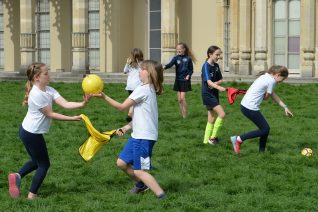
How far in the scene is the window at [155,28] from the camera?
101ft

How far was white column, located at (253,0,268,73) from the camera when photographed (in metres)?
25.4

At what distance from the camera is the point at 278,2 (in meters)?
25.7

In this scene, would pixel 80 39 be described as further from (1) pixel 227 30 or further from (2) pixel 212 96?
(2) pixel 212 96

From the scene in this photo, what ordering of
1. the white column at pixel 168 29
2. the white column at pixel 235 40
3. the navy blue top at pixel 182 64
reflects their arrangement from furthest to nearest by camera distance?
1. the white column at pixel 168 29
2. the white column at pixel 235 40
3. the navy blue top at pixel 182 64

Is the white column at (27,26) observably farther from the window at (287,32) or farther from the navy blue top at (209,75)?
the navy blue top at (209,75)

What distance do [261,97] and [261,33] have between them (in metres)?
14.4

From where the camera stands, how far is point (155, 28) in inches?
1219

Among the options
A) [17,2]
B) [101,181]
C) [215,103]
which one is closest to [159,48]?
[17,2]

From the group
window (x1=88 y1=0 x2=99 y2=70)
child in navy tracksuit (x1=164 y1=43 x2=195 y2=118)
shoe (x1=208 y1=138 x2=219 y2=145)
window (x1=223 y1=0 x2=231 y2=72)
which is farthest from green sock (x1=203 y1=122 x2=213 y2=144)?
window (x1=88 y1=0 x2=99 y2=70)

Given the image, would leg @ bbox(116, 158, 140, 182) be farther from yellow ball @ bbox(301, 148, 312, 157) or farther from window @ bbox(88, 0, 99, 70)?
window @ bbox(88, 0, 99, 70)

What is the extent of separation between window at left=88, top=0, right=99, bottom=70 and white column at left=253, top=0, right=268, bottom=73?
858cm

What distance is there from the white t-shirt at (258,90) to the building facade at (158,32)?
13748mm

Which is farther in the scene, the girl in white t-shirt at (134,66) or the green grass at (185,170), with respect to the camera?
the girl in white t-shirt at (134,66)

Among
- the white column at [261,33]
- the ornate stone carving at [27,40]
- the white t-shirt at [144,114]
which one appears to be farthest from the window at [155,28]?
the white t-shirt at [144,114]
